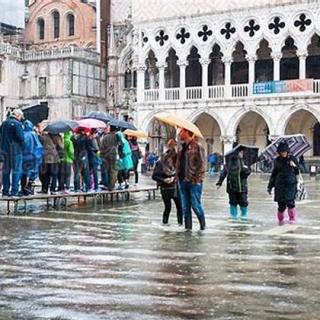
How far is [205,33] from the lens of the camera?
42.1 m

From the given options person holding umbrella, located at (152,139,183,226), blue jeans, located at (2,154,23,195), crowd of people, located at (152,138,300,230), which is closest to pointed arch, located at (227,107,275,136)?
crowd of people, located at (152,138,300,230)

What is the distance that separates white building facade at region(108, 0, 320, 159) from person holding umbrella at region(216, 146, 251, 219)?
25.4 m

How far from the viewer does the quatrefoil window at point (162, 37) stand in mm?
43312

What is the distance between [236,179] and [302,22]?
26.9 m

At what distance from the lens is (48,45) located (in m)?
53.9

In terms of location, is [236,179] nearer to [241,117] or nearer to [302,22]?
[302,22]

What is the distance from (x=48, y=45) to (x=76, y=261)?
1840 inches

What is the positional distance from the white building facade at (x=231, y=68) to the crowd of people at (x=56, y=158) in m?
22.0

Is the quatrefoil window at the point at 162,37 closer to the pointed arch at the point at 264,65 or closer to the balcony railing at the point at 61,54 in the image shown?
the pointed arch at the point at 264,65

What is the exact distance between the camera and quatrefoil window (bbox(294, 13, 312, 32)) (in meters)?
39.0

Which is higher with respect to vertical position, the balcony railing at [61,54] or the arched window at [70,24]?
the arched window at [70,24]

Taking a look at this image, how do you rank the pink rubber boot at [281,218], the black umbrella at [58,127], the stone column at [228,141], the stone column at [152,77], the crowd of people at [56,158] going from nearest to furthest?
the pink rubber boot at [281,218] → the crowd of people at [56,158] → the black umbrella at [58,127] → the stone column at [228,141] → the stone column at [152,77]

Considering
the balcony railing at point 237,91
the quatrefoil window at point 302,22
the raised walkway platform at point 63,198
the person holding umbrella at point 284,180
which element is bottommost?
the raised walkway platform at point 63,198

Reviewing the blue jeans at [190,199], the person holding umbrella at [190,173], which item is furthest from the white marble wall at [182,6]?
the blue jeans at [190,199]
